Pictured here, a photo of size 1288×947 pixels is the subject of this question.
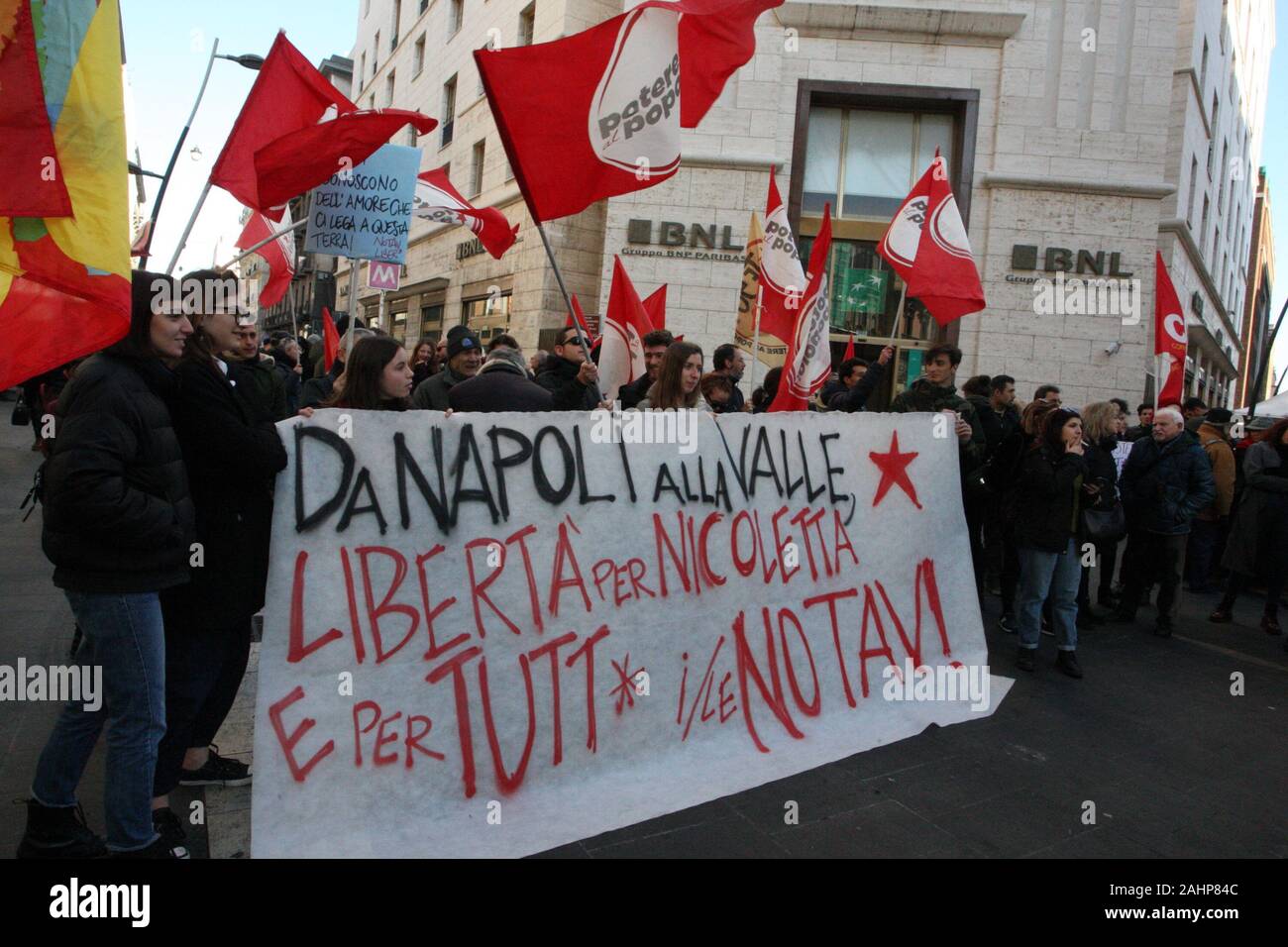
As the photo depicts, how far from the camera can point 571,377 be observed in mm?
5824

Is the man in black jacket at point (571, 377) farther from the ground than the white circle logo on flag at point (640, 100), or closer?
closer

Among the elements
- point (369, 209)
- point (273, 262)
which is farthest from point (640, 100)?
point (273, 262)

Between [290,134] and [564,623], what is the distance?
4.33 meters

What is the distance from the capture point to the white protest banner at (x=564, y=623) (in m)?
2.92

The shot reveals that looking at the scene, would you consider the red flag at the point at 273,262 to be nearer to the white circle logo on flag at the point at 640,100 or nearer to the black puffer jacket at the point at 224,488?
the white circle logo on flag at the point at 640,100

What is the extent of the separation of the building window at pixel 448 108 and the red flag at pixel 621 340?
19.1 m

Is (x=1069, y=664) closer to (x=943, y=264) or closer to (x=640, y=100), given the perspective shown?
(x=943, y=264)

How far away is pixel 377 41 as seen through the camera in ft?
103

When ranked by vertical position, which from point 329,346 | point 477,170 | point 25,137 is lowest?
point 329,346

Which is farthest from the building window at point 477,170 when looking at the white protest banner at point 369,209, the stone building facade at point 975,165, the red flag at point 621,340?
the red flag at point 621,340

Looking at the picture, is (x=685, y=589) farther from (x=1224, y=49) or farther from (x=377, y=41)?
(x=377, y=41)

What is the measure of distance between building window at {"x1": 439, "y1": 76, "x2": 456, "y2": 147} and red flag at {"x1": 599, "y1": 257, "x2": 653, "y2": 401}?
19.1 meters

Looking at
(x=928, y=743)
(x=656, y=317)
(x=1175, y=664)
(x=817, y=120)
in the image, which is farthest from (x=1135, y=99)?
(x=928, y=743)

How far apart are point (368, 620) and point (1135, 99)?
15.6 metres
